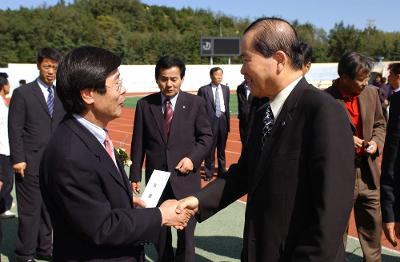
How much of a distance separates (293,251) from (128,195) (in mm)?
859

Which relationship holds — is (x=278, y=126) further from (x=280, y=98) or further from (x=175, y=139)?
(x=175, y=139)

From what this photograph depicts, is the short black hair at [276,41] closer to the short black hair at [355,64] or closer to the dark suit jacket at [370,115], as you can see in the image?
the short black hair at [355,64]

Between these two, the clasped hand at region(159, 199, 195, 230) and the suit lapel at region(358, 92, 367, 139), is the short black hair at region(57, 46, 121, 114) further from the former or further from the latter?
the suit lapel at region(358, 92, 367, 139)

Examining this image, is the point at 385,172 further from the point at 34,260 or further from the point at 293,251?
the point at 34,260

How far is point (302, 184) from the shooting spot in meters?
2.07

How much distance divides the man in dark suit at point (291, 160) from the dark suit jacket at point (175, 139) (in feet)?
6.98

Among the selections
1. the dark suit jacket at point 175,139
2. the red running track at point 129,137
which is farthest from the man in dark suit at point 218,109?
the dark suit jacket at point 175,139

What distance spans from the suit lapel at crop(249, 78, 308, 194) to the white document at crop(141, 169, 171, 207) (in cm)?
103

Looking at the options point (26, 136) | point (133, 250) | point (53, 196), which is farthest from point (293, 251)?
point (26, 136)

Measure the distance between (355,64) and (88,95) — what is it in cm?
259

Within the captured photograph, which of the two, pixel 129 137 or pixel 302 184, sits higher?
pixel 302 184

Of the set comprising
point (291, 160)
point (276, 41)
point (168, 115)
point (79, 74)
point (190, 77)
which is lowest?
point (190, 77)

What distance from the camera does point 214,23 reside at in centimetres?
9488

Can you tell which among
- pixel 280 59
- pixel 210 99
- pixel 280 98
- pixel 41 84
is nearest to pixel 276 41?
pixel 280 59
